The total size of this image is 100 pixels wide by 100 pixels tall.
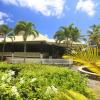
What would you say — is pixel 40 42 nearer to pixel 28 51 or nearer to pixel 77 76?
pixel 28 51

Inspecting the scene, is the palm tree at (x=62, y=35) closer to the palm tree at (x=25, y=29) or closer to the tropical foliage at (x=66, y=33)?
the tropical foliage at (x=66, y=33)

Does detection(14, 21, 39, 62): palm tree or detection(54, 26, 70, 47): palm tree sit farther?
detection(54, 26, 70, 47): palm tree

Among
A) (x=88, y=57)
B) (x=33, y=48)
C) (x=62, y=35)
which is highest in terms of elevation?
(x=62, y=35)

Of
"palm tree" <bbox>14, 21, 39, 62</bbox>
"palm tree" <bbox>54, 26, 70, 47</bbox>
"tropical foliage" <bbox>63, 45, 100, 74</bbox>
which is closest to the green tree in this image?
"palm tree" <bbox>54, 26, 70, 47</bbox>

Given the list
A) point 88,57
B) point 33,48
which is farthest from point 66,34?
point 88,57

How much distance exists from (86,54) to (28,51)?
60279mm

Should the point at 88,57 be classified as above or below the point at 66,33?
below

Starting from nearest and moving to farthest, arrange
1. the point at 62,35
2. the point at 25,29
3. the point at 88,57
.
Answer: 1. the point at 88,57
2. the point at 25,29
3. the point at 62,35

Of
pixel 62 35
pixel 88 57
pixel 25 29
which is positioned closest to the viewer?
pixel 88 57

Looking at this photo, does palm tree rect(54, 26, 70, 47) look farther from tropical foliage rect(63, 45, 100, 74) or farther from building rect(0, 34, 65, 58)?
tropical foliage rect(63, 45, 100, 74)

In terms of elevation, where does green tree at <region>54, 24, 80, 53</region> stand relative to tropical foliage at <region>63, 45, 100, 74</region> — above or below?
above

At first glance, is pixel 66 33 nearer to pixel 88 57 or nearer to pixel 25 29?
pixel 25 29

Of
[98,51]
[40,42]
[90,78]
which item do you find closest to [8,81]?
[98,51]

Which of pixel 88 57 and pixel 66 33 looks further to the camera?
pixel 66 33
